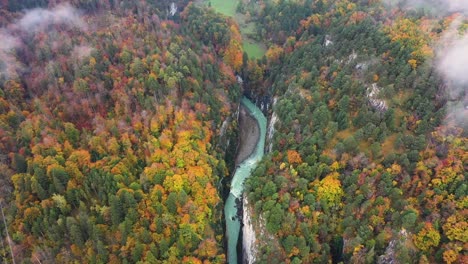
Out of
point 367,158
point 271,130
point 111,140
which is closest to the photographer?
point 367,158

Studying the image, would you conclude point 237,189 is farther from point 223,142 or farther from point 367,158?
point 367,158

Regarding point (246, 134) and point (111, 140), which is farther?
point (246, 134)

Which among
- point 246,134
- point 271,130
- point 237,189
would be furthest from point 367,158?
point 246,134

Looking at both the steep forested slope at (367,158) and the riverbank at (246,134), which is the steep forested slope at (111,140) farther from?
the steep forested slope at (367,158)

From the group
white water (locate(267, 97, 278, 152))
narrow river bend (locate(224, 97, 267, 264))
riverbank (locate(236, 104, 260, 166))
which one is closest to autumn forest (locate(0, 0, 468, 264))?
white water (locate(267, 97, 278, 152))

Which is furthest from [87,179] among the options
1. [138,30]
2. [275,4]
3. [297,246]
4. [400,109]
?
[275,4]

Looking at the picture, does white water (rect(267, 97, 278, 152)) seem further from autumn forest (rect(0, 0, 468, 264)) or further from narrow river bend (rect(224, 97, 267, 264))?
narrow river bend (rect(224, 97, 267, 264))

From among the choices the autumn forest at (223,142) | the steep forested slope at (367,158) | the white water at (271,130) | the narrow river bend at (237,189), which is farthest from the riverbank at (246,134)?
the steep forested slope at (367,158)
